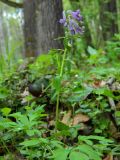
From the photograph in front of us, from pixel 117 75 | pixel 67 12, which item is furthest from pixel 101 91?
pixel 117 75

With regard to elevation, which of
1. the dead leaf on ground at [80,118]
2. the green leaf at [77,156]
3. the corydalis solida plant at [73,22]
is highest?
the corydalis solida plant at [73,22]

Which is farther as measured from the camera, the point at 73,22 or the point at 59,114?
the point at 59,114

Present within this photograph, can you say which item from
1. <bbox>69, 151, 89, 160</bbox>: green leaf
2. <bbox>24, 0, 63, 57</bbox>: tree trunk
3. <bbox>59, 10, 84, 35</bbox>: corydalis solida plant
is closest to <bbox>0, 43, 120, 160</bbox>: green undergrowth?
<bbox>69, 151, 89, 160</bbox>: green leaf

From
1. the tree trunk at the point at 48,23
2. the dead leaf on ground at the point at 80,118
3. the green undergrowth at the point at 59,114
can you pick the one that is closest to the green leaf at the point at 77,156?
the green undergrowth at the point at 59,114

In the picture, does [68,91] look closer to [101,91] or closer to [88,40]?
[101,91]

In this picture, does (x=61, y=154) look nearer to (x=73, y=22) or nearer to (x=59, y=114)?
(x=73, y=22)

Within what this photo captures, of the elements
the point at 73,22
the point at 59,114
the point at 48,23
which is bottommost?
the point at 59,114

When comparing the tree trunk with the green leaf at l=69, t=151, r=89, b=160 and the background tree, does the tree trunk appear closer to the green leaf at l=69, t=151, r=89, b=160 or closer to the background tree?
→ the background tree

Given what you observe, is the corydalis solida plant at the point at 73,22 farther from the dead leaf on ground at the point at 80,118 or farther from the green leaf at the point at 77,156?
the green leaf at the point at 77,156

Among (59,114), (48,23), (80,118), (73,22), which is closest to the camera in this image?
(73,22)

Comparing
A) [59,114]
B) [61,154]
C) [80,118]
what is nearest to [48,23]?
[59,114]
